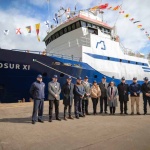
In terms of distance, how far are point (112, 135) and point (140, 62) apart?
15.6 meters

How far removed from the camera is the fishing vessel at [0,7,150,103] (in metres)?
9.63

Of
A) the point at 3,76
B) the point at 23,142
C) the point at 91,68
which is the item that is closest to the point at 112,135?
the point at 23,142

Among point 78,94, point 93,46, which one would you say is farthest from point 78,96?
point 93,46

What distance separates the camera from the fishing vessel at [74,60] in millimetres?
9633

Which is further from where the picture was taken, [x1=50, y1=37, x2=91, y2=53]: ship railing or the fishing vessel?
[x1=50, y1=37, x2=91, y2=53]: ship railing

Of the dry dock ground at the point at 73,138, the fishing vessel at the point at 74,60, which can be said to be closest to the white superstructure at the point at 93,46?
the fishing vessel at the point at 74,60

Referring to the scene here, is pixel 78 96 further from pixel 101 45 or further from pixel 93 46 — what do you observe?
pixel 101 45

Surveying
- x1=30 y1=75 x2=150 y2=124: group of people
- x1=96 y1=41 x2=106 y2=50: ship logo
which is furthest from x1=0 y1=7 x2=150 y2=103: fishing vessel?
x1=30 y1=75 x2=150 y2=124: group of people

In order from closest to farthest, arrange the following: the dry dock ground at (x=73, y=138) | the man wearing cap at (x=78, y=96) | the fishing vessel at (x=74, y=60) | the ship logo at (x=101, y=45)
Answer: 1. the dry dock ground at (x=73, y=138)
2. the man wearing cap at (x=78, y=96)
3. the fishing vessel at (x=74, y=60)
4. the ship logo at (x=101, y=45)

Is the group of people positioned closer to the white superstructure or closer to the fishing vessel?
the fishing vessel

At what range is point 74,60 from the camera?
12.6m

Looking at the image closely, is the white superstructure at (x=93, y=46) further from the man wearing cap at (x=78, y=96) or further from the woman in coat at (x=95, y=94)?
the man wearing cap at (x=78, y=96)

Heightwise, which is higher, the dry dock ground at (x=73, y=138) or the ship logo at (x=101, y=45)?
the ship logo at (x=101, y=45)

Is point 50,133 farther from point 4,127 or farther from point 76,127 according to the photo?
point 4,127
